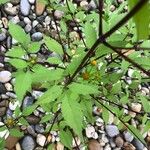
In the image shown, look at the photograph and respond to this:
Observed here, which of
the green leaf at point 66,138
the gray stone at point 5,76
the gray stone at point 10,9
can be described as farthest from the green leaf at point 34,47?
the gray stone at point 10,9

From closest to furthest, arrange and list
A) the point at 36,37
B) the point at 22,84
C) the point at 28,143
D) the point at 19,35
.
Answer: the point at 22,84 → the point at 19,35 → the point at 28,143 → the point at 36,37

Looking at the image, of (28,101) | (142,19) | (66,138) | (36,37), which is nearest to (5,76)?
(28,101)

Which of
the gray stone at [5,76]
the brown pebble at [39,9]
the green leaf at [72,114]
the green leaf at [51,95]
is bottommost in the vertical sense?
the gray stone at [5,76]

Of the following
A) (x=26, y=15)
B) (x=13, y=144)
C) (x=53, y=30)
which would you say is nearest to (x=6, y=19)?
(x=26, y=15)

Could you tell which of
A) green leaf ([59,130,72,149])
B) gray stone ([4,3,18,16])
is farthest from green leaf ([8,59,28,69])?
gray stone ([4,3,18,16])

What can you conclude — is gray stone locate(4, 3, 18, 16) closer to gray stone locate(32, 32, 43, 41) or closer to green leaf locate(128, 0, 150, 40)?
gray stone locate(32, 32, 43, 41)

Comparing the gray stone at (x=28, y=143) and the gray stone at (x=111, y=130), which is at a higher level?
the gray stone at (x=28, y=143)

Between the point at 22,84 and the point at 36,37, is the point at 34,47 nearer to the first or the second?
the point at 22,84

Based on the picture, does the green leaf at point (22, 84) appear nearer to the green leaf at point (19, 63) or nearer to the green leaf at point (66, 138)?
the green leaf at point (19, 63)
